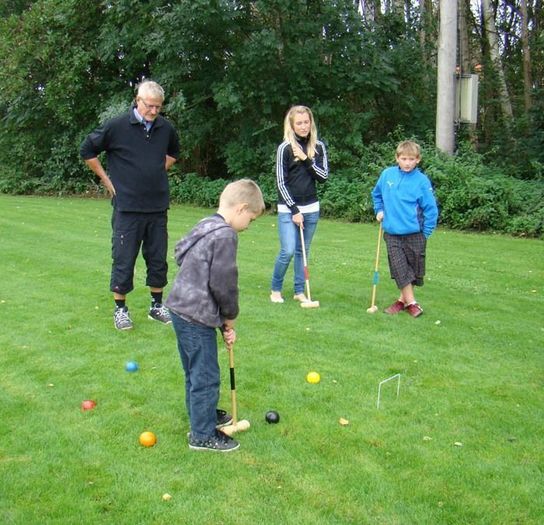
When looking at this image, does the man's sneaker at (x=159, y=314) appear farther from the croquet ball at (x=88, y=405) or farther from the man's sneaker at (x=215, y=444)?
the man's sneaker at (x=215, y=444)

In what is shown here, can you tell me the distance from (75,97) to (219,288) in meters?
19.1

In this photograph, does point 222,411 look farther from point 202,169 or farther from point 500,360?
point 202,169

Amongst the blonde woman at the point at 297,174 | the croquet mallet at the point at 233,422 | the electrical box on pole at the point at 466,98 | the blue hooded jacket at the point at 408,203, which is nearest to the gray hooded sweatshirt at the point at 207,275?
the croquet mallet at the point at 233,422

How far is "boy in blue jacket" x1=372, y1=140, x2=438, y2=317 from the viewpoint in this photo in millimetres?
6383

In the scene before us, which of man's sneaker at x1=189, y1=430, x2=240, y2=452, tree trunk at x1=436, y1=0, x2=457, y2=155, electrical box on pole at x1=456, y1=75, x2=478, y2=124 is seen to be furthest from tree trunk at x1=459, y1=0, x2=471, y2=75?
man's sneaker at x1=189, y1=430, x2=240, y2=452

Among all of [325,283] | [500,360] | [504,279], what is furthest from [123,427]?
[504,279]

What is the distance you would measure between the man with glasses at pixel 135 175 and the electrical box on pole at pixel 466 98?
10.1 m

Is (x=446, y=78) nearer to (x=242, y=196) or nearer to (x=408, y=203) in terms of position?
(x=408, y=203)

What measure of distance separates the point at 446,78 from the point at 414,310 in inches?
372

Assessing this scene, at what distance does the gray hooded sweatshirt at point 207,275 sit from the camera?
360 centimetres

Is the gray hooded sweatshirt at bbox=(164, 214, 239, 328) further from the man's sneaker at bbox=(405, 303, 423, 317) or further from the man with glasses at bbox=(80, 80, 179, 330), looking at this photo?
the man's sneaker at bbox=(405, 303, 423, 317)

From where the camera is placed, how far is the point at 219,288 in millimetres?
3623

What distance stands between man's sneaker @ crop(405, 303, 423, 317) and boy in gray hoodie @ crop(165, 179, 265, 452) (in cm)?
328

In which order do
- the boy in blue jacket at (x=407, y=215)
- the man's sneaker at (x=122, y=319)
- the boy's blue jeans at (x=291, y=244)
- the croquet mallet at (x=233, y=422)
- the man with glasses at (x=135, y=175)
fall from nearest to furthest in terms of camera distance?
the croquet mallet at (x=233, y=422) → the man with glasses at (x=135, y=175) → the man's sneaker at (x=122, y=319) → the boy in blue jacket at (x=407, y=215) → the boy's blue jeans at (x=291, y=244)
